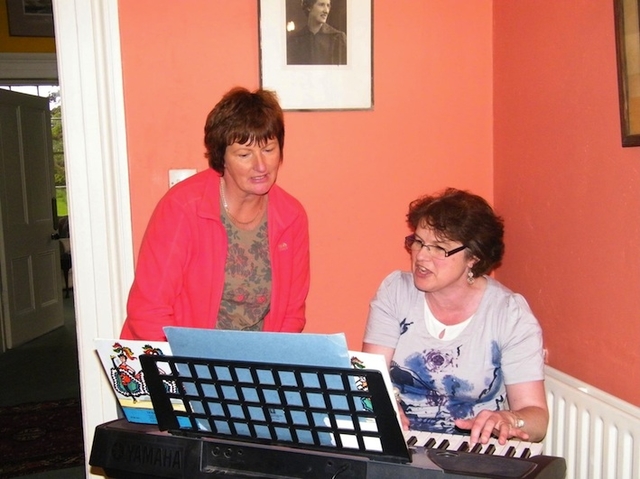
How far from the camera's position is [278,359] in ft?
3.52

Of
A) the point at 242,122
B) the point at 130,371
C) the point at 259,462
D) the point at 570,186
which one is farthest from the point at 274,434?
the point at 570,186

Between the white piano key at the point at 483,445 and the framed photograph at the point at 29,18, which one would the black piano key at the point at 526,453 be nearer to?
the white piano key at the point at 483,445

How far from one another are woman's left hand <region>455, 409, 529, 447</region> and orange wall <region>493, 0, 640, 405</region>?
0.31 meters

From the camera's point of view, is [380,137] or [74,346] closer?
[380,137]

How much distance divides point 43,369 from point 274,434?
401 cm

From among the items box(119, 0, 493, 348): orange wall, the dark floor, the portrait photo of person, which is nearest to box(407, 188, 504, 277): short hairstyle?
box(119, 0, 493, 348): orange wall

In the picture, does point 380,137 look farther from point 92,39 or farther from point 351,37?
point 92,39

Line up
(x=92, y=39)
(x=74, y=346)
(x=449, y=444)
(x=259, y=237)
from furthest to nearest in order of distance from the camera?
(x=74, y=346) → (x=92, y=39) → (x=259, y=237) → (x=449, y=444)

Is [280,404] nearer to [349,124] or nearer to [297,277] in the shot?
[297,277]

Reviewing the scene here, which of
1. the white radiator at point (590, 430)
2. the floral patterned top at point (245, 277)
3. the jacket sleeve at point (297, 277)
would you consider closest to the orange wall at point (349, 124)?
the jacket sleeve at point (297, 277)

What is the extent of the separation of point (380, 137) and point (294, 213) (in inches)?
16.9

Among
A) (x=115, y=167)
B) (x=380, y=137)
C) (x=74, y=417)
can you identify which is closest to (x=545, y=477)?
(x=380, y=137)

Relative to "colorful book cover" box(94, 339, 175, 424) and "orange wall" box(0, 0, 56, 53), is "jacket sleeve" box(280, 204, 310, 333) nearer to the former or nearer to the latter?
"colorful book cover" box(94, 339, 175, 424)

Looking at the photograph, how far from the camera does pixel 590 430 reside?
5.41 ft
